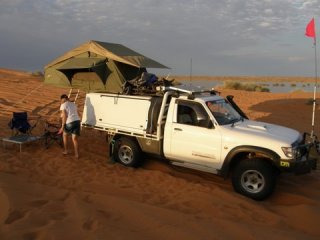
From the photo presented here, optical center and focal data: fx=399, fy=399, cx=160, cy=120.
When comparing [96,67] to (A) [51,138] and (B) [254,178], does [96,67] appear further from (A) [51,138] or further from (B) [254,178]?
(B) [254,178]

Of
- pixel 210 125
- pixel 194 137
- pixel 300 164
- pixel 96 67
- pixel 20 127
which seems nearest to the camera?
pixel 300 164

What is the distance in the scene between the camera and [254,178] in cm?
791

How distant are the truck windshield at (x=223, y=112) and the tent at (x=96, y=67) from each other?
11.3ft

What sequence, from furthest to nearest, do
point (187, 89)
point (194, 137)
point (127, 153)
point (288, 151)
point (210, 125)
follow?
point (127, 153) < point (187, 89) < point (194, 137) < point (210, 125) < point (288, 151)

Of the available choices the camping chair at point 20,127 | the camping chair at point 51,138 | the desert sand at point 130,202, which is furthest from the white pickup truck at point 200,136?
the camping chair at point 20,127

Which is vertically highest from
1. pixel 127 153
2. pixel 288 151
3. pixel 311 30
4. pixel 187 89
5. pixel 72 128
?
pixel 311 30

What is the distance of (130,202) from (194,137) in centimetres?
261

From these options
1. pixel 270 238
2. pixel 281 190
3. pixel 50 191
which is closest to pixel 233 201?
pixel 281 190

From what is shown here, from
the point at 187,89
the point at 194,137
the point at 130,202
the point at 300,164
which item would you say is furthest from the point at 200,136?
the point at 130,202

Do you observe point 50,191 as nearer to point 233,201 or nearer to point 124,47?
point 233,201

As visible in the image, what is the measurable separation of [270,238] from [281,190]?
3330mm

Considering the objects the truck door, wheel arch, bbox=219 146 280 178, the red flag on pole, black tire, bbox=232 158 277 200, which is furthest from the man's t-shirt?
the red flag on pole

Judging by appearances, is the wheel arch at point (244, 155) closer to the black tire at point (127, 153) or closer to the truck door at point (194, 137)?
the truck door at point (194, 137)

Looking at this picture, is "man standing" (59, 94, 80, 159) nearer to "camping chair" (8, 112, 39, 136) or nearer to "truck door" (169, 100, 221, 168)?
"camping chair" (8, 112, 39, 136)
